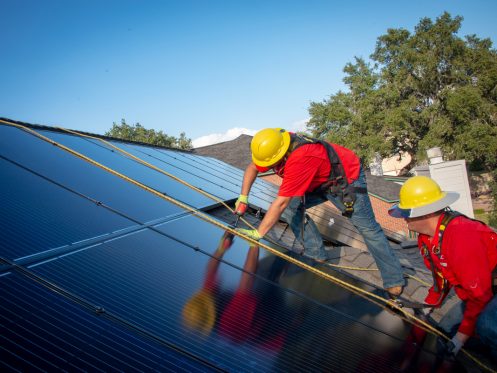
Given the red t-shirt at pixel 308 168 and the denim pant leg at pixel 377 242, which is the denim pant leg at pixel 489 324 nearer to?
the denim pant leg at pixel 377 242

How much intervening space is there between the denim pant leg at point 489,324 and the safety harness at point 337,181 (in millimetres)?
1813

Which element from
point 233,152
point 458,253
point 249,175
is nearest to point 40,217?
point 249,175

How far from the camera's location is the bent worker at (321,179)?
3.93 metres

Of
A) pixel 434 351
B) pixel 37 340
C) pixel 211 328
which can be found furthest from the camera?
pixel 434 351

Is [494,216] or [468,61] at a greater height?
[468,61]

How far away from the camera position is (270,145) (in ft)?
13.7

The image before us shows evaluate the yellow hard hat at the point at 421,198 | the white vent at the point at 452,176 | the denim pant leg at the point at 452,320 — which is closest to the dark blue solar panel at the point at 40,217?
the yellow hard hat at the point at 421,198

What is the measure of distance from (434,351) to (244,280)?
5.36 ft

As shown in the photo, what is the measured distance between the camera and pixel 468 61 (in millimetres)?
42281

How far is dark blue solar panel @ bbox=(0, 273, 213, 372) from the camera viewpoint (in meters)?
1.37

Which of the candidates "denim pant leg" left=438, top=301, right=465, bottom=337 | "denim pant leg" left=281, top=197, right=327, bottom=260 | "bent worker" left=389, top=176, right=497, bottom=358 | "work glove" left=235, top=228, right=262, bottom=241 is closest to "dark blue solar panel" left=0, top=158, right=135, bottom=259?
"work glove" left=235, top=228, right=262, bottom=241

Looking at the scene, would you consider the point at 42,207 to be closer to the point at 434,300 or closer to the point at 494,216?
the point at 434,300

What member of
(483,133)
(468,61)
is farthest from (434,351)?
(468,61)

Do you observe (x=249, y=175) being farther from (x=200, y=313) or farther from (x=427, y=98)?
(x=427, y=98)
